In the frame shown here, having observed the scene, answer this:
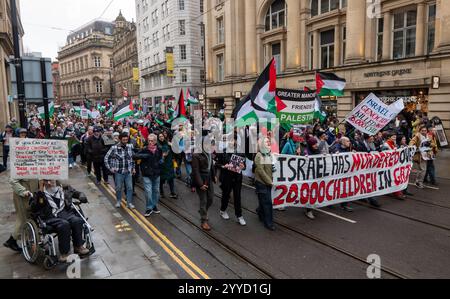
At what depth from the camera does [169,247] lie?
6105 millimetres

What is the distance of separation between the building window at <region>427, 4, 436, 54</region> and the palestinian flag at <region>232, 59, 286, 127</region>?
14727 millimetres

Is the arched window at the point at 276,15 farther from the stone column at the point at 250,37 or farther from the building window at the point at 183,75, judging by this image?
the building window at the point at 183,75

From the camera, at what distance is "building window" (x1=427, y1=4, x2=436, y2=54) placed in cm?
1830

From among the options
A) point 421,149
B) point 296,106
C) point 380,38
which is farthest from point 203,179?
point 380,38

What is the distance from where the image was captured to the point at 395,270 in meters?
5.08

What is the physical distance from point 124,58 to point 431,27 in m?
65.1

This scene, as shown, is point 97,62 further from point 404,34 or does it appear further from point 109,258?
point 109,258

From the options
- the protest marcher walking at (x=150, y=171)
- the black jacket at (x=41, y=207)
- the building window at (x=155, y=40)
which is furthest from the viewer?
the building window at (x=155, y=40)

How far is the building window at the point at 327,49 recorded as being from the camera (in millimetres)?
24750

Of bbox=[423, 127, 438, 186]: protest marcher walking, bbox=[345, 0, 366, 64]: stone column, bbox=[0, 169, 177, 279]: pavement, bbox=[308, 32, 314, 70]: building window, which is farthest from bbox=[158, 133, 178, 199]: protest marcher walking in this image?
bbox=[308, 32, 314, 70]: building window

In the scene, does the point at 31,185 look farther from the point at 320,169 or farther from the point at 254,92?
the point at 320,169

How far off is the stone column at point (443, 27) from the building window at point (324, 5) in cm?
714

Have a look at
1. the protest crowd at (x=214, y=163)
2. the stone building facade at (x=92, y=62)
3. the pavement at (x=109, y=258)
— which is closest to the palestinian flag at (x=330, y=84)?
the protest crowd at (x=214, y=163)
